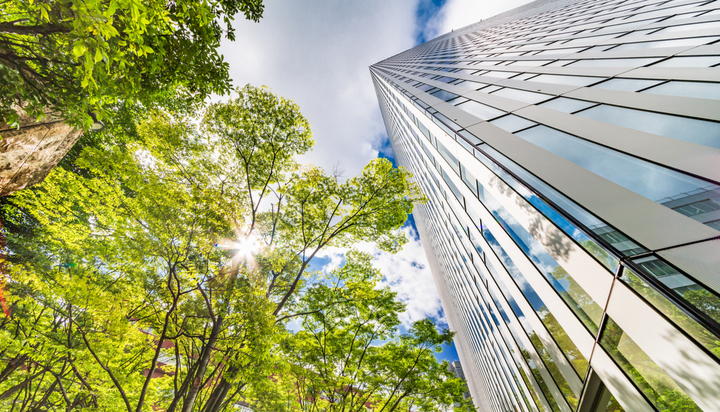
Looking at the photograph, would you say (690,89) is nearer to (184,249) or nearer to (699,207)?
(699,207)

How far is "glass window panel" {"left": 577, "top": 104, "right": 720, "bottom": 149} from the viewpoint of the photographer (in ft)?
13.7

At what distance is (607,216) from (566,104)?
17.1ft

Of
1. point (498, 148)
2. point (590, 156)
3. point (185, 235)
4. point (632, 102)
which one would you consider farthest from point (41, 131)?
point (632, 102)

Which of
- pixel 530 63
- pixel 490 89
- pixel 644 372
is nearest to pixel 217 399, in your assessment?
pixel 644 372

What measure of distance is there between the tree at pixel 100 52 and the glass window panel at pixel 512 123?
8853 mm

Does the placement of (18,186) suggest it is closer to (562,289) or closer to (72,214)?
(72,214)

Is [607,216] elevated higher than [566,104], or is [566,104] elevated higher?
[566,104]

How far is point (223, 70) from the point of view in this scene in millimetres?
6586

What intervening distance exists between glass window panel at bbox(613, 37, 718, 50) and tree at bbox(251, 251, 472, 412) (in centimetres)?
1310

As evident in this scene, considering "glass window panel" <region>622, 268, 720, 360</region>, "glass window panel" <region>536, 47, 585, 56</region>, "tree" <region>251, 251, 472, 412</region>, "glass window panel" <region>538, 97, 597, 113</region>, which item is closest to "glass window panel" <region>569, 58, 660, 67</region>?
"glass window panel" <region>538, 97, 597, 113</region>

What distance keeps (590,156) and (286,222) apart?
34.5 ft

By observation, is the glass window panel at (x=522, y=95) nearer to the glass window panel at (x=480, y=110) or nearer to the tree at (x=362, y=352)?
the glass window panel at (x=480, y=110)

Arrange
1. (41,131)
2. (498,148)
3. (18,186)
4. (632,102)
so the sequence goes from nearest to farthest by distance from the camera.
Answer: (632,102)
(41,131)
(18,186)
(498,148)

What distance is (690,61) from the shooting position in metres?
6.33
